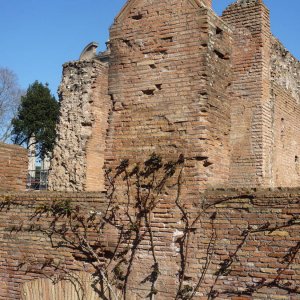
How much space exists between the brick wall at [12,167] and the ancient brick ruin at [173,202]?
3.04ft

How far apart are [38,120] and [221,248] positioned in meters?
26.1

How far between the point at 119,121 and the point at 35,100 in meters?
24.9

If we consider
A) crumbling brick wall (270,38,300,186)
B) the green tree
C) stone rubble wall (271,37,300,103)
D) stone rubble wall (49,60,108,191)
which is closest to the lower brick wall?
crumbling brick wall (270,38,300,186)

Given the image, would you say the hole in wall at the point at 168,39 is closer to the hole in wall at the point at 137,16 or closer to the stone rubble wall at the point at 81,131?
the hole in wall at the point at 137,16

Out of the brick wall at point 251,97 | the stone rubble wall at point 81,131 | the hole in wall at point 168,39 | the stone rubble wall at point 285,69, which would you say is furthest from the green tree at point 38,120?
the hole in wall at point 168,39

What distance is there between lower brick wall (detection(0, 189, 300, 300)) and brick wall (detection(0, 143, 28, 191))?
80.5 inches

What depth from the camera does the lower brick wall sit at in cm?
502

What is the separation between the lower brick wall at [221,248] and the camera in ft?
16.5

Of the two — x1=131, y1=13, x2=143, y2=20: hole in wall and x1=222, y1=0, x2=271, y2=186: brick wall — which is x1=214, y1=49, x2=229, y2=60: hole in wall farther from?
x1=222, y1=0, x2=271, y2=186: brick wall

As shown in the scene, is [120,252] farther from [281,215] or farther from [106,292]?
[281,215]

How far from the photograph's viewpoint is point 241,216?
17.5 ft

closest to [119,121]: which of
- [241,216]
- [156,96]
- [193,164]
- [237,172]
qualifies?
[156,96]

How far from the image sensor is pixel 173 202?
586cm

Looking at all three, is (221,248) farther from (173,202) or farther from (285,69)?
(285,69)
